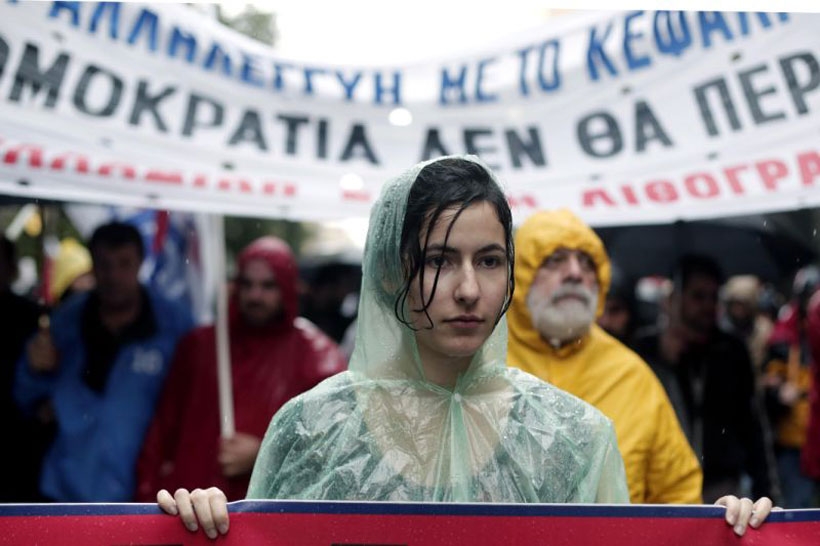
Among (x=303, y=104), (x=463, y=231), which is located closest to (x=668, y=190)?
(x=303, y=104)

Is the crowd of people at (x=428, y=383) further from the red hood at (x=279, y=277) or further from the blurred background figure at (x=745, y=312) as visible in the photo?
the blurred background figure at (x=745, y=312)

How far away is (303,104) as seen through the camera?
472 cm

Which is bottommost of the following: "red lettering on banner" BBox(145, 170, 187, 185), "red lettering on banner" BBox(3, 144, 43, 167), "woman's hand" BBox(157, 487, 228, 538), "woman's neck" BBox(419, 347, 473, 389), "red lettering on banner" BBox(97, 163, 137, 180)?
"woman's hand" BBox(157, 487, 228, 538)

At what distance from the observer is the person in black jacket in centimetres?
504

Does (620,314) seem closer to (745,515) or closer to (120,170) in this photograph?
(120,170)

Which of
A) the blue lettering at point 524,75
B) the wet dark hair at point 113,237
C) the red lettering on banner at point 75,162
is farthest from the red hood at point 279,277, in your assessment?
the blue lettering at point 524,75

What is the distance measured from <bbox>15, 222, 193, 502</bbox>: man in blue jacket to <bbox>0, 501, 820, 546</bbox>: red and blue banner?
254cm

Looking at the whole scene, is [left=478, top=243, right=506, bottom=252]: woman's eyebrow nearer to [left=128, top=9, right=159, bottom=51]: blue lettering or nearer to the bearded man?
the bearded man

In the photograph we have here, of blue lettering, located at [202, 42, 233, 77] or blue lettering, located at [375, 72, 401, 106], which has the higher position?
blue lettering, located at [202, 42, 233, 77]

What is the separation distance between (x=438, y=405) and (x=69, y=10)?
2.38 metres

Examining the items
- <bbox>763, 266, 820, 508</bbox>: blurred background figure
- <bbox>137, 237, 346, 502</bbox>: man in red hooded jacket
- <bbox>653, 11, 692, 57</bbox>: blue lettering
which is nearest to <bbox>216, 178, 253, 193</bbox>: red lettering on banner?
<bbox>137, 237, 346, 502</bbox>: man in red hooded jacket

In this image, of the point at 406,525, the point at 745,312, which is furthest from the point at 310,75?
the point at 745,312

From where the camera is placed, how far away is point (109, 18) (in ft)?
14.5

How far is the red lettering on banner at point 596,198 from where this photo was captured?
14.8 feet
